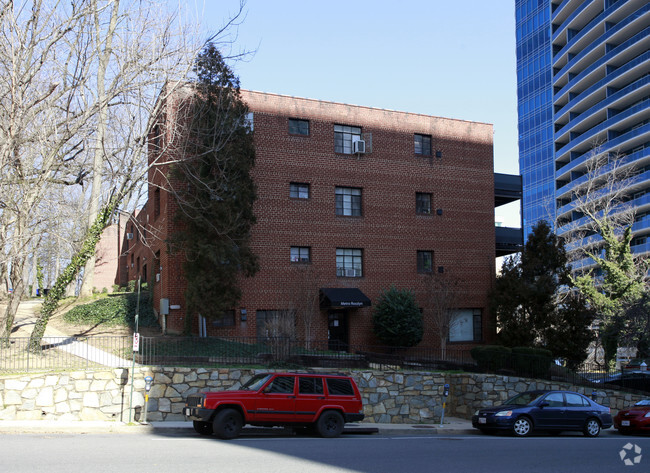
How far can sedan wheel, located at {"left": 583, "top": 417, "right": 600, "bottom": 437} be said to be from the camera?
20234 millimetres

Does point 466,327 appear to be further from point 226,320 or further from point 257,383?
point 257,383

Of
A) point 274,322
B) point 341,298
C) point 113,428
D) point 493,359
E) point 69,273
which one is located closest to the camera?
point 113,428

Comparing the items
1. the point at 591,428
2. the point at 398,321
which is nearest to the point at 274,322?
the point at 398,321

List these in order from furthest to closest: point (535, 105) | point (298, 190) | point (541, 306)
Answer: point (535, 105)
point (298, 190)
point (541, 306)

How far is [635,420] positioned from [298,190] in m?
18.5

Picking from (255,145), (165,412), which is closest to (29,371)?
(165,412)

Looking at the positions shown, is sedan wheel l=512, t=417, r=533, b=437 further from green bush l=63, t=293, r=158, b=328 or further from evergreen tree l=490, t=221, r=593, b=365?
green bush l=63, t=293, r=158, b=328

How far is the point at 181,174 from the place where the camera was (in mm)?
27484

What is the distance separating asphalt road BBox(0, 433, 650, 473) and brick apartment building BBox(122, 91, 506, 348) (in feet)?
48.4

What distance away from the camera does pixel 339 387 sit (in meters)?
17.3

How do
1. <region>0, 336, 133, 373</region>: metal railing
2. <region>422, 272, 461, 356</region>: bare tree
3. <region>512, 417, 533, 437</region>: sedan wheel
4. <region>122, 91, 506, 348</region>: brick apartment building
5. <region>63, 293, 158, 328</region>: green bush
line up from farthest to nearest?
<region>422, 272, 461, 356</region>: bare tree
<region>122, 91, 506, 348</region>: brick apartment building
<region>63, 293, 158, 328</region>: green bush
<region>512, 417, 533, 437</region>: sedan wheel
<region>0, 336, 133, 373</region>: metal railing

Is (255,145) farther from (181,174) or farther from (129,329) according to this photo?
(129,329)

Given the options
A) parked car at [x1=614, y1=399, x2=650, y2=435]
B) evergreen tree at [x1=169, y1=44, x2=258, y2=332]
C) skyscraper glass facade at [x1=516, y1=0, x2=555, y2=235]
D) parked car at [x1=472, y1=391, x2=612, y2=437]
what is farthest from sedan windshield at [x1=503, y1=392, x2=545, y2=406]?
skyscraper glass facade at [x1=516, y1=0, x2=555, y2=235]

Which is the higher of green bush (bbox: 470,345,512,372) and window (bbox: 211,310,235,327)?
window (bbox: 211,310,235,327)
